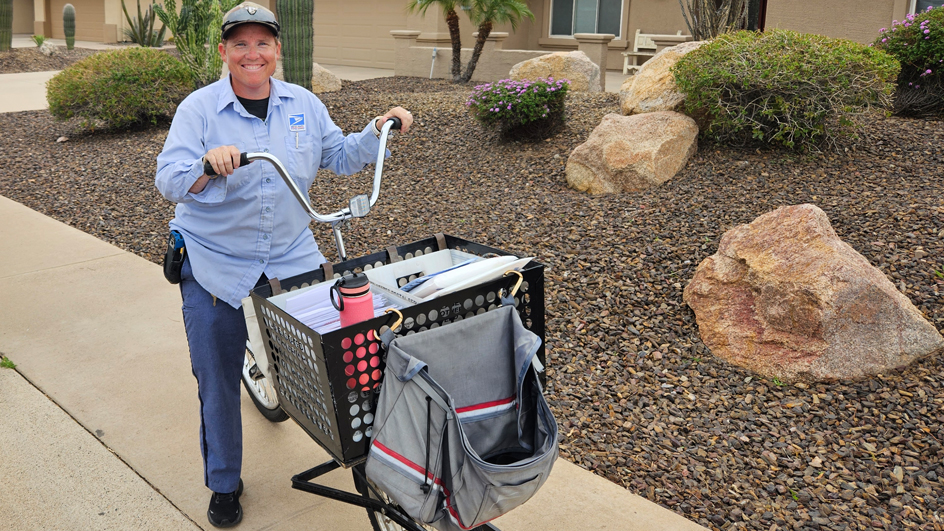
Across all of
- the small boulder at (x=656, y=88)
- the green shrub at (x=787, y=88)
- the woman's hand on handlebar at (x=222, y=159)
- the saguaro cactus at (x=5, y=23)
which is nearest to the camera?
the woman's hand on handlebar at (x=222, y=159)

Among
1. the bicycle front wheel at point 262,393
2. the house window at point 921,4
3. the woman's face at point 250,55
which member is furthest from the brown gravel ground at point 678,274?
the house window at point 921,4

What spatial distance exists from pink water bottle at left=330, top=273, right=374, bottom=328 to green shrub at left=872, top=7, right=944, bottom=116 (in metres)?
7.23

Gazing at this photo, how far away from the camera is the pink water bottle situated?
7.48 feet

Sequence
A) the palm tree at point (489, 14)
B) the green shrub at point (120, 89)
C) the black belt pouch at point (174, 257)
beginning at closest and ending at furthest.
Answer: the black belt pouch at point (174, 257), the green shrub at point (120, 89), the palm tree at point (489, 14)

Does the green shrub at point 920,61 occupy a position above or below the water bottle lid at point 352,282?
above

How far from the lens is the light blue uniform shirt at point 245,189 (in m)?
2.78

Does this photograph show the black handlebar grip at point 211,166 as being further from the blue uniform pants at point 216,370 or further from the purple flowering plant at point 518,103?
the purple flowering plant at point 518,103

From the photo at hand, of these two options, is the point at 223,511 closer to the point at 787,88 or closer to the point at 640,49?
the point at 787,88

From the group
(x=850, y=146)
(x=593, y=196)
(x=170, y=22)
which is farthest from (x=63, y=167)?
(x=850, y=146)

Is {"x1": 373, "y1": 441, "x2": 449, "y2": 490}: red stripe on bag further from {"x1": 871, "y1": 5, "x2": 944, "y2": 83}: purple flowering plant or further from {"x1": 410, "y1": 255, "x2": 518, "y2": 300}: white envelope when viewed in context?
{"x1": 871, "y1": 5, "x2": 944, "y2": 83}: purple flowering plant

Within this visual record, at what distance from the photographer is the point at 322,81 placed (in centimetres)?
1377

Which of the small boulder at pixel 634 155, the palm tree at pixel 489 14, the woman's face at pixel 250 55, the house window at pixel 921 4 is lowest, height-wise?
the small boulder at pixel 634 155

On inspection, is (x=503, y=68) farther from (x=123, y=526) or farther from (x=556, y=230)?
(x=123, y=526)

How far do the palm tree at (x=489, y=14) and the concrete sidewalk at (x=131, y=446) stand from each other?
1053 cm
